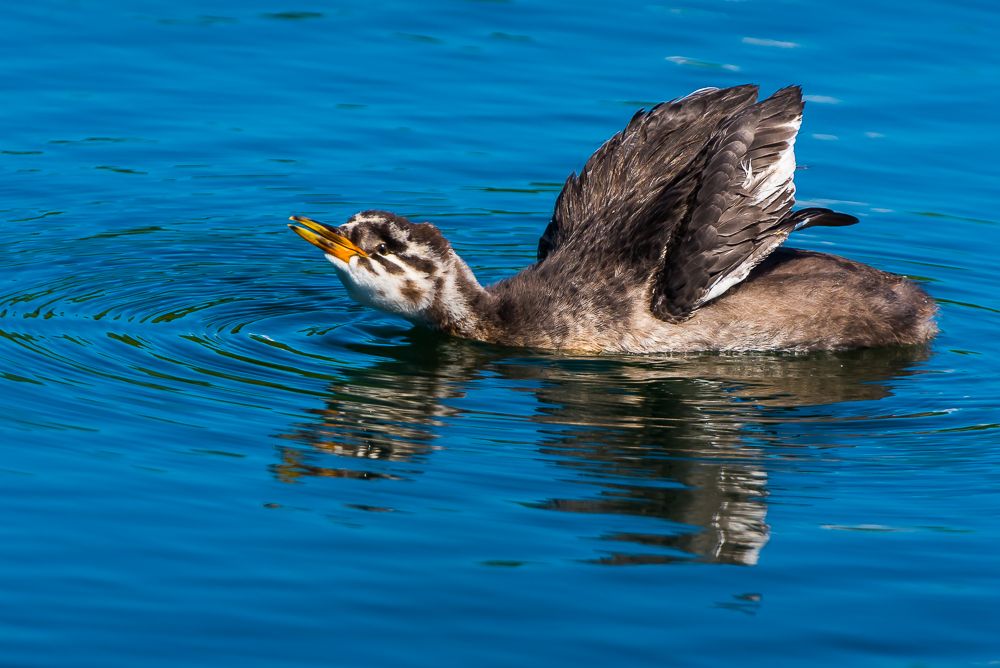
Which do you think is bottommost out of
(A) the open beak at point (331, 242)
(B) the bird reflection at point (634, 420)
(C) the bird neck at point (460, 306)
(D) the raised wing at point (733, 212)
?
(B) the bird reflection at point (634, 420)

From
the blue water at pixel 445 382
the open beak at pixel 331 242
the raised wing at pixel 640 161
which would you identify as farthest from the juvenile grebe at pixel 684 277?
the blue water at pixel 445 382

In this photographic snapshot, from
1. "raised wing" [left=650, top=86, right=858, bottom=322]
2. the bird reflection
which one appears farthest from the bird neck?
"raised wing" [left=650, top=86, right=858, bottom=322]

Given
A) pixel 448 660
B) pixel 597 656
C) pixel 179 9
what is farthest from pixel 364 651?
pixel 179 9

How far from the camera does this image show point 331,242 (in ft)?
36.6

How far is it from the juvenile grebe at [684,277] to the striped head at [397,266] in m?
0.01

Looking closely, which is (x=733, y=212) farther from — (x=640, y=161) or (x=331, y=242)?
(x=331, y=242)

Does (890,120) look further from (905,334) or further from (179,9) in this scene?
(179,9)

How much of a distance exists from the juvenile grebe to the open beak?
0.03 ft

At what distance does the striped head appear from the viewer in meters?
11.2

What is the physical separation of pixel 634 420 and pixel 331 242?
2.88m

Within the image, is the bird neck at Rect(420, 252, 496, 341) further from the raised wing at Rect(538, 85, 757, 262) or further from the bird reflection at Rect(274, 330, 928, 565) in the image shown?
the raised wing at Rect(538, 85, 757, 262)

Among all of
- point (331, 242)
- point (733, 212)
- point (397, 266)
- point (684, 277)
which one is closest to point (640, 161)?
point (733, 212)

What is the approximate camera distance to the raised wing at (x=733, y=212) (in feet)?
36.8

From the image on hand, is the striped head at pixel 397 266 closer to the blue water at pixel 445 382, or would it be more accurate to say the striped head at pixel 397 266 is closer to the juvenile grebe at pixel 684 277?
the juvenile grebe at pixel 684 277
